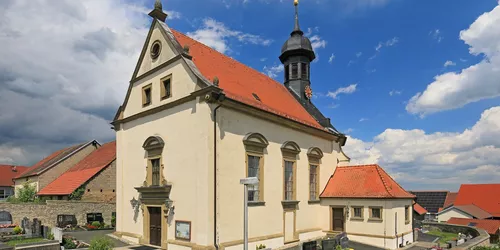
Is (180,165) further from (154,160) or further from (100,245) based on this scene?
(100,245)

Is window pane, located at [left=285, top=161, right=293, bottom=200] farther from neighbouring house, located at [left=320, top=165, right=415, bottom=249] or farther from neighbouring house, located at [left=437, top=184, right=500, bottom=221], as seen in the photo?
neighbouring house, located at [left=437, top=184, right=500, bottom=221]

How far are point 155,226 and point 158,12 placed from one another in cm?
1154

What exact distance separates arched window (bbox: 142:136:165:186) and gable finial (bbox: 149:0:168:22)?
667 cm

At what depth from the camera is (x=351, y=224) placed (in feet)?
71.7

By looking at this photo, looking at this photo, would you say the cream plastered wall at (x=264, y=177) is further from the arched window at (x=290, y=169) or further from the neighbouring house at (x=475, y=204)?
the neighbouring house at (x=475, y=204)

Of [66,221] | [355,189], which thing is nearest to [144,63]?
[66,221]

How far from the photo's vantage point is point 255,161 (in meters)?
17.8

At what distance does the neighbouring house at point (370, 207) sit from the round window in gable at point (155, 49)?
13974 mm

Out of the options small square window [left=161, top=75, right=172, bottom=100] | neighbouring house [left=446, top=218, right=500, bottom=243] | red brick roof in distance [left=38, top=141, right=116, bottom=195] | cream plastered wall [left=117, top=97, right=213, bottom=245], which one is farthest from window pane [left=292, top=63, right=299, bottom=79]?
neighbouring house [left=446, top=218, right=500, bottom=243]

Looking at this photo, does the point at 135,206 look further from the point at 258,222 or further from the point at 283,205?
the point at 283,205

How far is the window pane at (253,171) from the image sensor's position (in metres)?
17.4

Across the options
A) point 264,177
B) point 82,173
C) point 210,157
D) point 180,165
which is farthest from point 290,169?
point 82,173

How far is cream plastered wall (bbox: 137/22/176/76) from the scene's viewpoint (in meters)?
17.9

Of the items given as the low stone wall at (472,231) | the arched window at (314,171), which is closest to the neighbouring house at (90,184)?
the arched window at (314,171)
